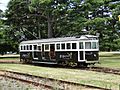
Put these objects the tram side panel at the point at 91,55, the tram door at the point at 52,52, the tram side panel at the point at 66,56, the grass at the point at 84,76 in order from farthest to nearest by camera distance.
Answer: the tram door at the point at 52,52 < the tram side panel at the point at 66,56 < the tram side panel at the point at 91,55 < the grass at the point at 84,76

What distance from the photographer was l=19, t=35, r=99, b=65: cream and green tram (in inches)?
1043

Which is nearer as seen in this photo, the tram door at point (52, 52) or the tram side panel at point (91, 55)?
the tram side panel at point (91, 55)

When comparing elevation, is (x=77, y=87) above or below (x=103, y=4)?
below

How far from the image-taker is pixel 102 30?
40.5 metres

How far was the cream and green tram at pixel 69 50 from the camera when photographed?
86.9 feet

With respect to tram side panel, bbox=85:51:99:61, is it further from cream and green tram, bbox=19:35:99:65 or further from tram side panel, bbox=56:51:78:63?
tram side panel, bbox=56:51:78:63

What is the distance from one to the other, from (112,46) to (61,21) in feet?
29.2

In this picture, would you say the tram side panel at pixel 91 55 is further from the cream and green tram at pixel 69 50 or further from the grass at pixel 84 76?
the grass at pixel 84 76

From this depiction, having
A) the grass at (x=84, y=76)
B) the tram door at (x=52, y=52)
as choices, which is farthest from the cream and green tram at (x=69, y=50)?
the grass at (x=84, y=76)

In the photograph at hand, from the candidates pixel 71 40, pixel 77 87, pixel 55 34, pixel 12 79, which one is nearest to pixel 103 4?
pixel 55 34

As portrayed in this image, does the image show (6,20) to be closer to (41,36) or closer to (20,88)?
(41,36)

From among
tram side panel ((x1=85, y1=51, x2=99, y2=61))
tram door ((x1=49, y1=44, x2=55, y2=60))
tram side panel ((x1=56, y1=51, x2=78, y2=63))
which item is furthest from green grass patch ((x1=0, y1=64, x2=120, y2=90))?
tram door ((x1=49, y1=44, x2=55, y2=60))

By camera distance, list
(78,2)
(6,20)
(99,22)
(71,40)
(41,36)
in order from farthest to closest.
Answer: (41,36), (6,20), (78,2), (99,22), (71,40)

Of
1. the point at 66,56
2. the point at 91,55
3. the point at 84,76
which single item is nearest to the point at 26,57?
the point at 66,56
